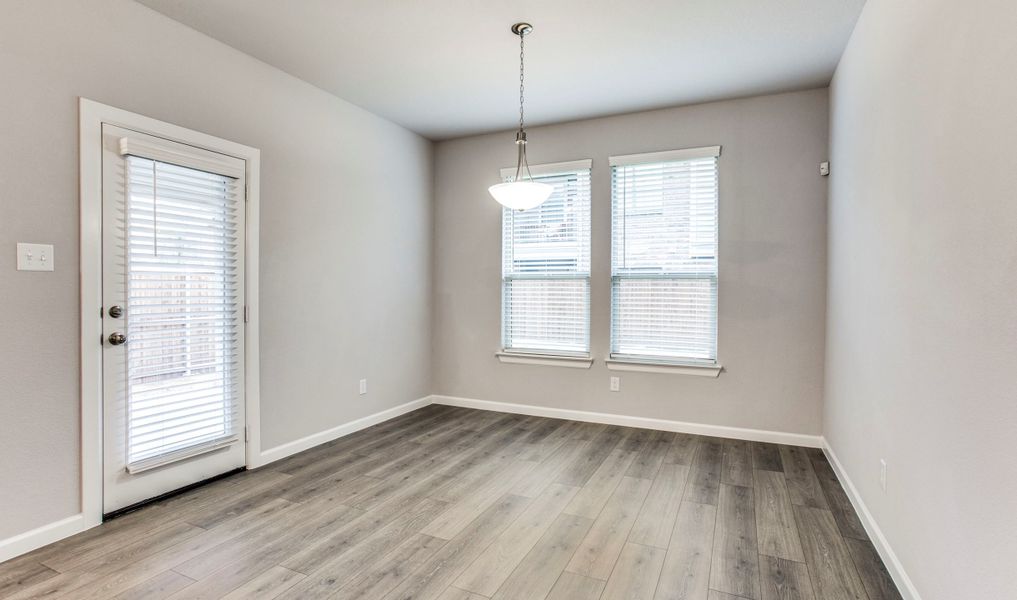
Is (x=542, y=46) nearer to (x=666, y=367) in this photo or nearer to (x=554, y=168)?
(x=554, y=168)

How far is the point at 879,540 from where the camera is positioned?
2.30m

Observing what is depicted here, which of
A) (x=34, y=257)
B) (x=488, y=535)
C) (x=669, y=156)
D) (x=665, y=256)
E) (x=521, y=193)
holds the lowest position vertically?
(x=488, y=535)

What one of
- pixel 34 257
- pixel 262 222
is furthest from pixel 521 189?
pixel 34 257

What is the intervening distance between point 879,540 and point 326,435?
11.7 ft

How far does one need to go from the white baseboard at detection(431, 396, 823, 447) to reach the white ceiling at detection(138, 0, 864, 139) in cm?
271

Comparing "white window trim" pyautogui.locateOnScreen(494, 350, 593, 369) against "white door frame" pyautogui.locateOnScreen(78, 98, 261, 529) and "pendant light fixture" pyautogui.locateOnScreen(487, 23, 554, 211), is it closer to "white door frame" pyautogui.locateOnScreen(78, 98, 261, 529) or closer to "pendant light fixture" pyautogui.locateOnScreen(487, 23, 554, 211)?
"pendant light fixture" pyautogui.locateOnScreen(487, 23, 554, 211)

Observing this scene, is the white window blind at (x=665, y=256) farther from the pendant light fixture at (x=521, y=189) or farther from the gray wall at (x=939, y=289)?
the pendant light fixture at (x=521, y=189)

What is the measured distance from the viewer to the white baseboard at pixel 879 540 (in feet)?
6.40

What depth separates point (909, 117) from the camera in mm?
2047

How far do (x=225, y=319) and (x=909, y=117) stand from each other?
3.76 metres

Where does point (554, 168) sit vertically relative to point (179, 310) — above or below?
above

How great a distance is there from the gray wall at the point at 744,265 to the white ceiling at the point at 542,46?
0.91ft

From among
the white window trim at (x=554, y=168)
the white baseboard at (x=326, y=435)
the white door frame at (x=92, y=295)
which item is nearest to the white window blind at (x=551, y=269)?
the white window trim at (x=554, y=168)

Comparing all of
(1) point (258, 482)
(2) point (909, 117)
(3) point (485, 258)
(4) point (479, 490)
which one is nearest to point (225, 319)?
(1) point (258, 482)
